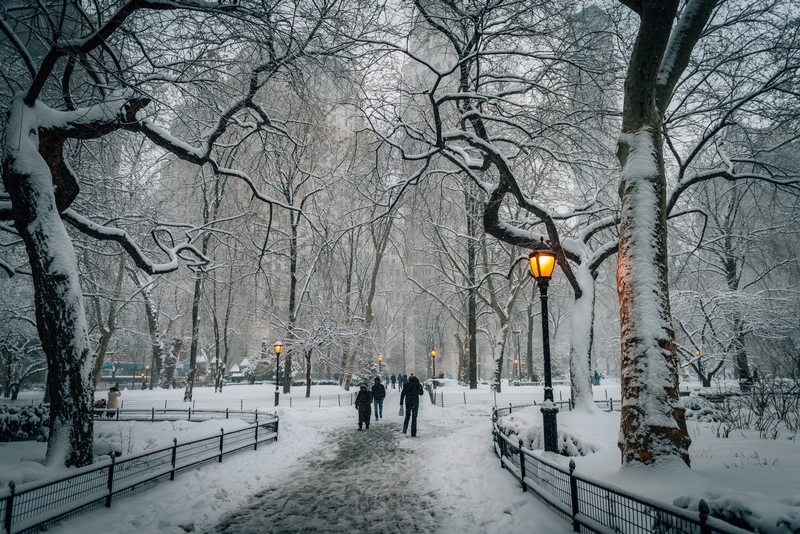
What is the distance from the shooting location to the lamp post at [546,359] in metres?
7.53

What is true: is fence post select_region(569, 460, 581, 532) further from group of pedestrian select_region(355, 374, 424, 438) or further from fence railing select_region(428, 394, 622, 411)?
fence railing select_region(428, 394, 622, 411)

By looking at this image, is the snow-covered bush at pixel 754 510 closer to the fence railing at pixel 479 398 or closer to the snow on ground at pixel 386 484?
the snow on ground at pixel 386 484

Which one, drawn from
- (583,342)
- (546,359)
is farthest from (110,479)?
(583,342)

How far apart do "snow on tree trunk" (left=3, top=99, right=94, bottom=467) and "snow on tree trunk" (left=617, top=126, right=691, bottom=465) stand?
8906 mm

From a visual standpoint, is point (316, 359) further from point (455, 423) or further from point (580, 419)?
point (580, 419)

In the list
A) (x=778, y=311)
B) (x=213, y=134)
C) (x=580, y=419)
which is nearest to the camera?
(x=213, y=134)

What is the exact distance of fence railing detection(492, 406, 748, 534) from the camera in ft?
9.77

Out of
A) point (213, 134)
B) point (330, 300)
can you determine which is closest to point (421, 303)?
point (330, 300)

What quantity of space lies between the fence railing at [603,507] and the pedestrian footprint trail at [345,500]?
165cm

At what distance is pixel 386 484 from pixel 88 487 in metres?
4.76

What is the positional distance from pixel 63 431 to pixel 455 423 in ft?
42.6

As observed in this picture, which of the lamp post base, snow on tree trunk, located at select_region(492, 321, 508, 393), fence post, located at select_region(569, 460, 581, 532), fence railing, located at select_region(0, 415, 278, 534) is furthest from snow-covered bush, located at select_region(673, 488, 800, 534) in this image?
snow on tree trunk, located at select_region(492, 321, 508, 393)

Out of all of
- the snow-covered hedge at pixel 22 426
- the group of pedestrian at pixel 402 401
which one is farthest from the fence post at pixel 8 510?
the group of pedestrian at pixel 402 401

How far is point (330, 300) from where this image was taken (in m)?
22.9
